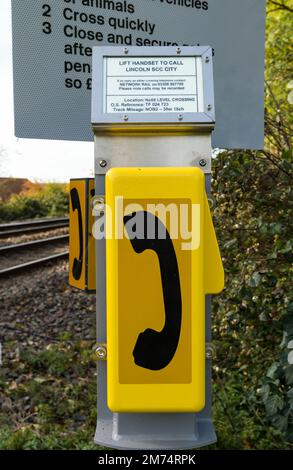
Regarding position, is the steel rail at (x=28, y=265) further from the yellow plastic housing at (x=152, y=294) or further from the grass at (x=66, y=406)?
the yellow plastic housing at (x=152, y=294)

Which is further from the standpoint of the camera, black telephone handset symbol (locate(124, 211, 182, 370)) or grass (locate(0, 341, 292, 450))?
grass (locate(0, 341, 292, 450))

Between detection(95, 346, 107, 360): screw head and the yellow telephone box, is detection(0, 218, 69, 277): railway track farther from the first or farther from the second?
detection(95, 346, 107, 360): screw head

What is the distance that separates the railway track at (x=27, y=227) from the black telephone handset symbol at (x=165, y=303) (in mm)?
11559

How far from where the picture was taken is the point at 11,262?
1005 centimetres

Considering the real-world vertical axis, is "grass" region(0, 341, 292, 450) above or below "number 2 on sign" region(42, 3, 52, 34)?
below

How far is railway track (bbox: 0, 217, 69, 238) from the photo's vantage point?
13512mm

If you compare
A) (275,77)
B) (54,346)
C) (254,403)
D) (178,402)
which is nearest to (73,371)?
(54,346)

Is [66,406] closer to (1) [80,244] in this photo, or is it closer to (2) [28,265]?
(1) [80,244]

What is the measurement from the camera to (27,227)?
15977mm

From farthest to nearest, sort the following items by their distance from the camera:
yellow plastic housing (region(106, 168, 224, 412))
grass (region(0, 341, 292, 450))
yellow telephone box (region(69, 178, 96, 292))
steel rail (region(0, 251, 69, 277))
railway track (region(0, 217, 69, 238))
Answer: railway track (region(0, 217, 69, 238))
steel rail (region(0, 251, 69, 277))
grass (region(0, 341, 292, 450))
yellow telephone box (region(69, 178, 96, 292))
yellow plastic housing (region(106, 168, 224, 412))

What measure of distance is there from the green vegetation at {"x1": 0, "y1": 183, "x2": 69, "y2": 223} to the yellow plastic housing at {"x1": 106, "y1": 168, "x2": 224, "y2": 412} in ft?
55.7

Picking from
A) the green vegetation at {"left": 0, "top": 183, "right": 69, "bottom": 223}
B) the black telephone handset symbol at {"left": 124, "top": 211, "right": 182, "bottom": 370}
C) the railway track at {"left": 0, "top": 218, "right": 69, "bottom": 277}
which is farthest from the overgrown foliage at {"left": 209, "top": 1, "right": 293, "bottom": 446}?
the green vegetation at {"left": 0, "top": 183, "right": 69, "bottom": 223}

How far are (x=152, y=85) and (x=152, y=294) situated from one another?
70cm
